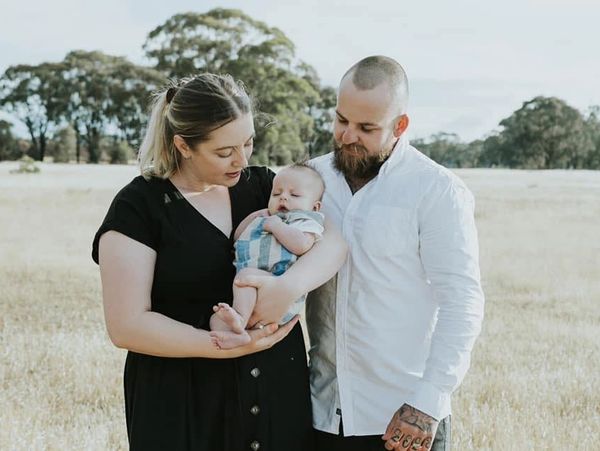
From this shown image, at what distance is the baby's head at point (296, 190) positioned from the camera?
2.89 m

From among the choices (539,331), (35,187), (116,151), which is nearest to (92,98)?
(116,151)

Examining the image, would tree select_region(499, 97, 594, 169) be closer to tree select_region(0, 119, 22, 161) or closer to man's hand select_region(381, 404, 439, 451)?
tree select_region(0, 119, 22, 161)

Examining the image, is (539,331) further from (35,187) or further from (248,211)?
(35,187)

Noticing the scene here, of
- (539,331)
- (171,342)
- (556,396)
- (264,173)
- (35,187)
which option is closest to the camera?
(171,342)

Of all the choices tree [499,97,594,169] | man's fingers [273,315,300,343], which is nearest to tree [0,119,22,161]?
tree [499,97,594,169]

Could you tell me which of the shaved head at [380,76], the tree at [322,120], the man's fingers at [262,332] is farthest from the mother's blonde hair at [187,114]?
the tree at [322,120]

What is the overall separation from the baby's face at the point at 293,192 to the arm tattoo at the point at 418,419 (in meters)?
0.77

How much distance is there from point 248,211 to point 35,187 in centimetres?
2227

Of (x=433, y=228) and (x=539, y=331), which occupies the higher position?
(x=433, y=228)

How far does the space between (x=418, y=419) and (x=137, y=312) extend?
3.23 ft

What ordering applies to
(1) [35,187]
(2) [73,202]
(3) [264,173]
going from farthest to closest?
(1) [35,187], (2) [73,202], (3) [264,173]

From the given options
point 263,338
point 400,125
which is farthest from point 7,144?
point 263,338

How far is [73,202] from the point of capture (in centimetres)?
1978

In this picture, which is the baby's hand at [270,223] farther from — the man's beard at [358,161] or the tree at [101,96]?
the tree at [101,96]
